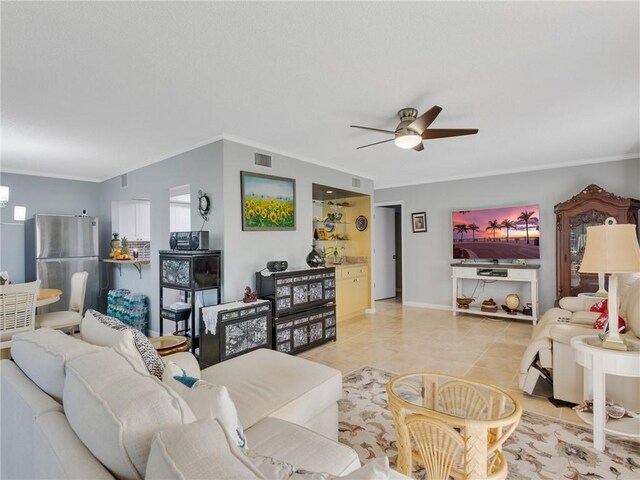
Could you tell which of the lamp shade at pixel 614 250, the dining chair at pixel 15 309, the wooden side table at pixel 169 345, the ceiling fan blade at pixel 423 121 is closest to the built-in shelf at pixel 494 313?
the lamp shade at pixel 614 250

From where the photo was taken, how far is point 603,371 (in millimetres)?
2088

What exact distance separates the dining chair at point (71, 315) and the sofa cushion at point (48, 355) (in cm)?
258

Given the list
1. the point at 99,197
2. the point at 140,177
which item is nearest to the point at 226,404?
the point at 140,177

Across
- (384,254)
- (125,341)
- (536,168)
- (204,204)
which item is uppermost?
(536,168)

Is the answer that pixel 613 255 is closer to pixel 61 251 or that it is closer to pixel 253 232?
pixel 253 232

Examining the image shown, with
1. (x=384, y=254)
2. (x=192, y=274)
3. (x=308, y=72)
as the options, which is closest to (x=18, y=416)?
(x=192, y=274)

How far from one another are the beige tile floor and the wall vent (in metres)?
2.33

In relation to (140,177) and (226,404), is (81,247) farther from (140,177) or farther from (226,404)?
(226,404)

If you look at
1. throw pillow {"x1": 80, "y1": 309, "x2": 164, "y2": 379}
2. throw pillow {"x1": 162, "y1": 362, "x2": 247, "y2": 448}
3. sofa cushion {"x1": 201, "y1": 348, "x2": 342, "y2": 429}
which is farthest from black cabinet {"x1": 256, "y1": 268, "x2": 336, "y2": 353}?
throw pillow {"x1": 162, "y1": 362, "x2": 247, "y2": 448}

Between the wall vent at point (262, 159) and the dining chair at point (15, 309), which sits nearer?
the dining chair at point (15, 309)

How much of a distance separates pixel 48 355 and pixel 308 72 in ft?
7.01

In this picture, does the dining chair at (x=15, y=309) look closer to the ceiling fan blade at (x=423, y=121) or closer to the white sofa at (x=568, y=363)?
the ceiling fan blade at (x=423, y=121)

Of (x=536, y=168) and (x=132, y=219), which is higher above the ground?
(x=536, y=168)

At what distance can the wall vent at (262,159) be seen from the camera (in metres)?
3.90
